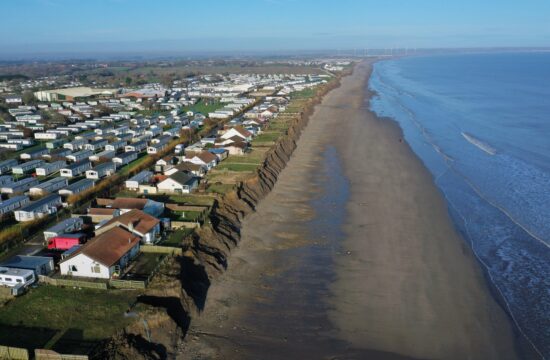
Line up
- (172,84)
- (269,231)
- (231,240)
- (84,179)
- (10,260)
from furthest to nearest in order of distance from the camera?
1. (172,84)
2. (84,179)
3. (269,231)
4. (231,240)
5. (10,260)

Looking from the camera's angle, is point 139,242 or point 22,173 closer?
point 139,242

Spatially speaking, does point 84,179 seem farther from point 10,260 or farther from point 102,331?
point 102,331

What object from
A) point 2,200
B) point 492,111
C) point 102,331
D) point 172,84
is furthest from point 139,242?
point 172,84

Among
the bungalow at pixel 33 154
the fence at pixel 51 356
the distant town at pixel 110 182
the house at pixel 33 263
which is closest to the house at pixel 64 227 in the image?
the distant town at pixel 110 182

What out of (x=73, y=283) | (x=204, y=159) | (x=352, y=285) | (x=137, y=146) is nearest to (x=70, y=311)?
(x=73, y=283)

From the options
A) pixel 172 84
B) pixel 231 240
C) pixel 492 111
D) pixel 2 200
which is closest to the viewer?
pixel 231 240
